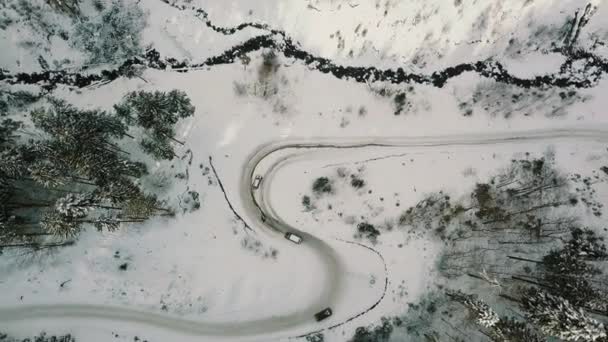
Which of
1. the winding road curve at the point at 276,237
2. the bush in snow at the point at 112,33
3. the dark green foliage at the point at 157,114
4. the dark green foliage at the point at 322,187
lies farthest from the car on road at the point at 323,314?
the bush in snow at the point at 112,33

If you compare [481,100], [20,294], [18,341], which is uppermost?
[481,100]

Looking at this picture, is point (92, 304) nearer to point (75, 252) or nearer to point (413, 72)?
point (75, 252)

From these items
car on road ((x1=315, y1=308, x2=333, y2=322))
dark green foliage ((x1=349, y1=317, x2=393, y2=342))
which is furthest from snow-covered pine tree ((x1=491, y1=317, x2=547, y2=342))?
car on road ((x1=315, y1=308, x2=333, y2=322))

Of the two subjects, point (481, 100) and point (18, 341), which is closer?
point (18, 341)

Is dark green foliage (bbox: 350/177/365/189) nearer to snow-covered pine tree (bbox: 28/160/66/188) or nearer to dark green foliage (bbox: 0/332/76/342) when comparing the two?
snow-covered pine tree (bbox: 28/160/66/188)

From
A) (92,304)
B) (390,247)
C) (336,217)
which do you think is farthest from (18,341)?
(390,247)

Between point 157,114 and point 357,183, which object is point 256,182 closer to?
point 357,183

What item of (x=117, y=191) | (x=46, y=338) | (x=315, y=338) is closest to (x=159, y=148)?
(x=117, y=191)
